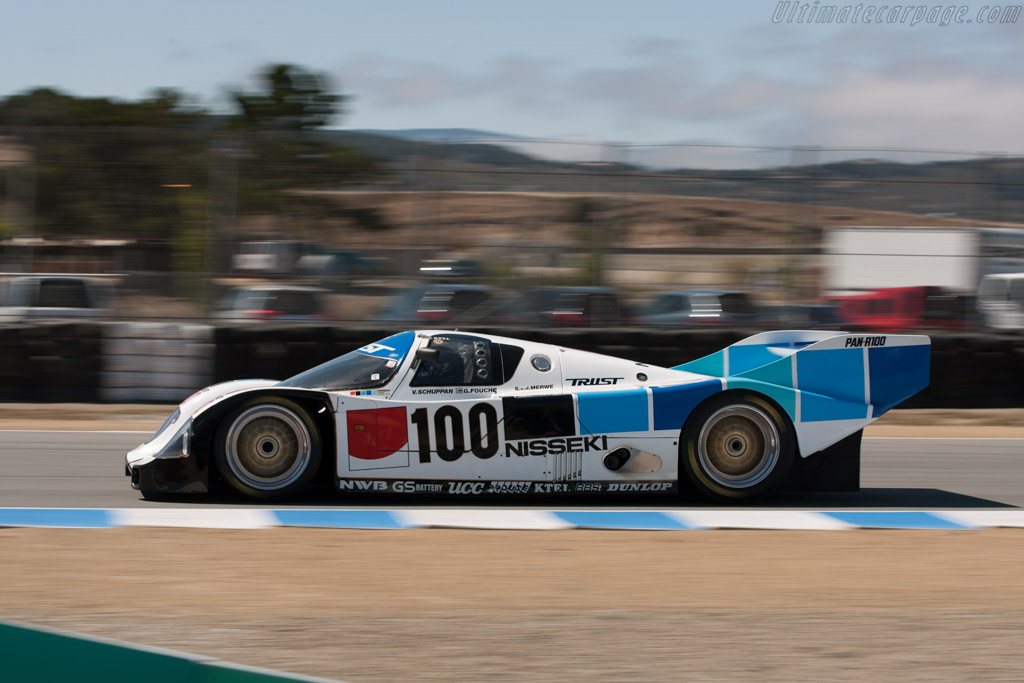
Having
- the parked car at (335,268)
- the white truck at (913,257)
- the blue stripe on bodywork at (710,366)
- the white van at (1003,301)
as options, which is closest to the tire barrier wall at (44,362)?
the parked car at (335,268)

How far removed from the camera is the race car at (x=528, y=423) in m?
6.35

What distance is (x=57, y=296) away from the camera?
39.1 ft

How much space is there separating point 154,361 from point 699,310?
20.1ft

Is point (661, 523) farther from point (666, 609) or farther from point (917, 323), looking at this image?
point (917, 323)

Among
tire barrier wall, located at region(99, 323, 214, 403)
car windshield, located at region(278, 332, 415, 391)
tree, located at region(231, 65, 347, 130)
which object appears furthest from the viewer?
tree, located at region(231, 65, 347, 130)

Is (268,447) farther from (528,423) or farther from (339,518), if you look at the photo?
(528,423)

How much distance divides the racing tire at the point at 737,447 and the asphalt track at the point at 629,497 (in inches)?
7.8

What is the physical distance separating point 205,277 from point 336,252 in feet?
4.90

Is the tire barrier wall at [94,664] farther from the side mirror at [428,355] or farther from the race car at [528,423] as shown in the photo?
the side mirror at [428,355]

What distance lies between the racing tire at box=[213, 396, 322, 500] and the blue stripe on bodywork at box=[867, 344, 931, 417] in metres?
3.49

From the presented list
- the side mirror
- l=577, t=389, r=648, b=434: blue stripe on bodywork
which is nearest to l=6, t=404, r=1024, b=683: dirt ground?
l=577, t=389, r=648, b=434: blue stripe on bodywork

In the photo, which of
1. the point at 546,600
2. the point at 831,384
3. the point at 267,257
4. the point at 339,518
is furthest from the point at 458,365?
the point at 267,257

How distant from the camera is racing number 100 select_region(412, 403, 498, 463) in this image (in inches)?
251

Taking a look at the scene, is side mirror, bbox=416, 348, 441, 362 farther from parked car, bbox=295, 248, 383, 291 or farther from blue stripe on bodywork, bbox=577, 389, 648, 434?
parked car, bbox=295, 248, 383, 291
